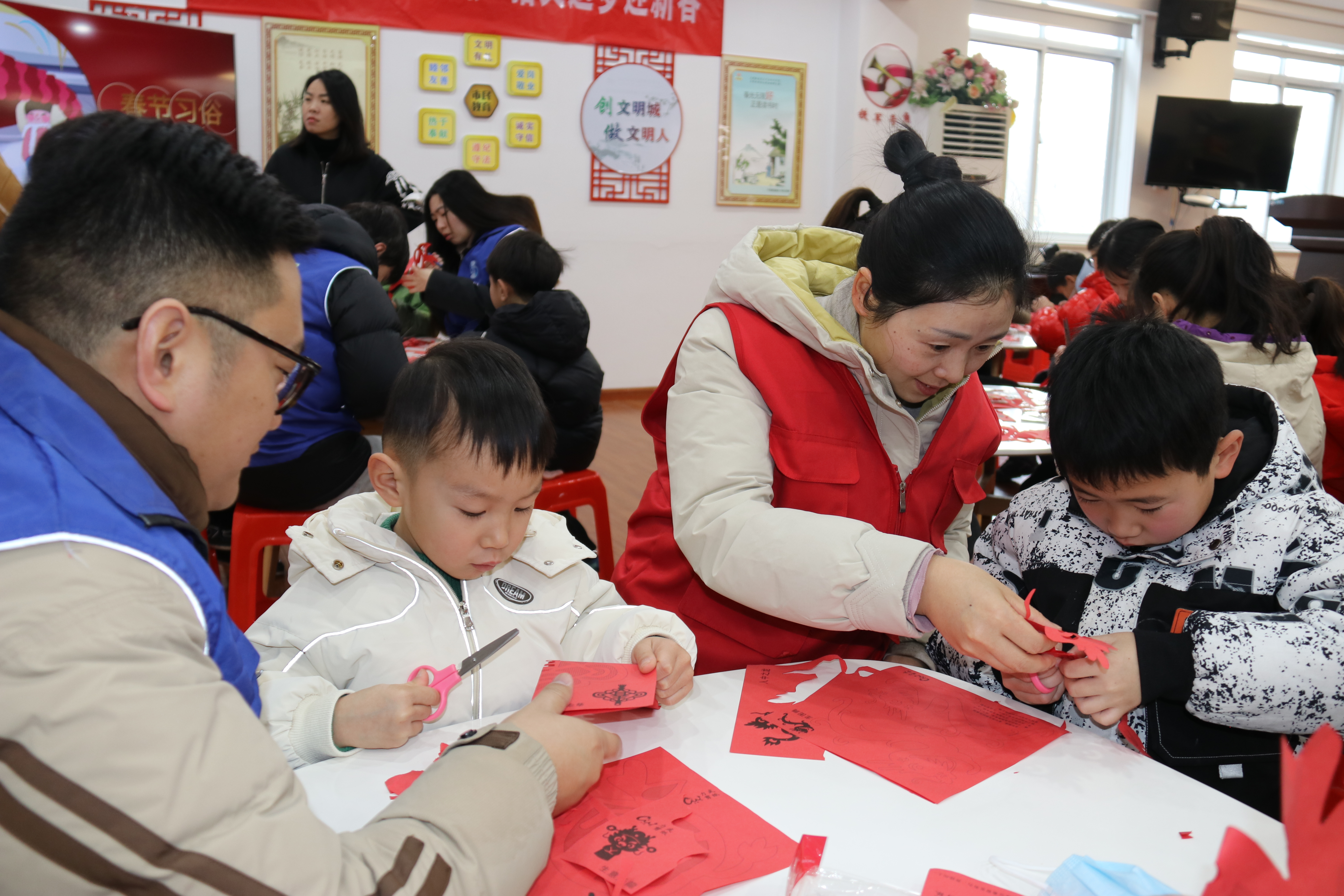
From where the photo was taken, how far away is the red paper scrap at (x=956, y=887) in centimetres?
76

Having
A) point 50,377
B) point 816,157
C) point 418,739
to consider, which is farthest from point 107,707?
point 816,157

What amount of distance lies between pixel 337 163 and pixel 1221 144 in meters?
7.29

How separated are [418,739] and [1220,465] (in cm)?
108

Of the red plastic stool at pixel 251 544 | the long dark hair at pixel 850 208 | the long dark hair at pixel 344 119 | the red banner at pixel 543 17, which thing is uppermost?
the red banner at pixel 543 17

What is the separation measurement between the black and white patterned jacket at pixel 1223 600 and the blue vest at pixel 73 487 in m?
1.02

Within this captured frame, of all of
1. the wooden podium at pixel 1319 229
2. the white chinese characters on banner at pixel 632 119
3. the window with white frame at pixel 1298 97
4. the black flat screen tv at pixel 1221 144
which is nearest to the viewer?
the wooden podium at pixel 1319 229

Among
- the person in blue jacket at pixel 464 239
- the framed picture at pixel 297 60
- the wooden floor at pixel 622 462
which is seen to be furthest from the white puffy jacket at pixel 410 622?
the framed picture at pixel 297 60

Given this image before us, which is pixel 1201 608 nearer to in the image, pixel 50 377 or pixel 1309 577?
pixel 1309 577

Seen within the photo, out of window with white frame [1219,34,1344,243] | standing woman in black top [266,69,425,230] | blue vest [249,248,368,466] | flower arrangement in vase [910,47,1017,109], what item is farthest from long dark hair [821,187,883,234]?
window with white frame [1219,34,1344,243]

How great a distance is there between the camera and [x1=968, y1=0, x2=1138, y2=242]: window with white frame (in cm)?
752

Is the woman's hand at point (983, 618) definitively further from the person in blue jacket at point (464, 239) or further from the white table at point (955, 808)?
the person in blue jacket at point (464, 239)

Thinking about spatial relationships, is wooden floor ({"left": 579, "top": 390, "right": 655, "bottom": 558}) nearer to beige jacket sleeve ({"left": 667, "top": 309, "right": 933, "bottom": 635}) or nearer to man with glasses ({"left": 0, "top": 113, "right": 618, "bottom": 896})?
beige jacket sleeve ({"left": 667, "top": 309, "right": 933, "bottom": 635})

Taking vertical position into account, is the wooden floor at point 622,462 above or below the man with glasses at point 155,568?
below

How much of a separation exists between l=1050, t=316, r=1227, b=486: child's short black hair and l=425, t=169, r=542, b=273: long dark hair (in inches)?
109
